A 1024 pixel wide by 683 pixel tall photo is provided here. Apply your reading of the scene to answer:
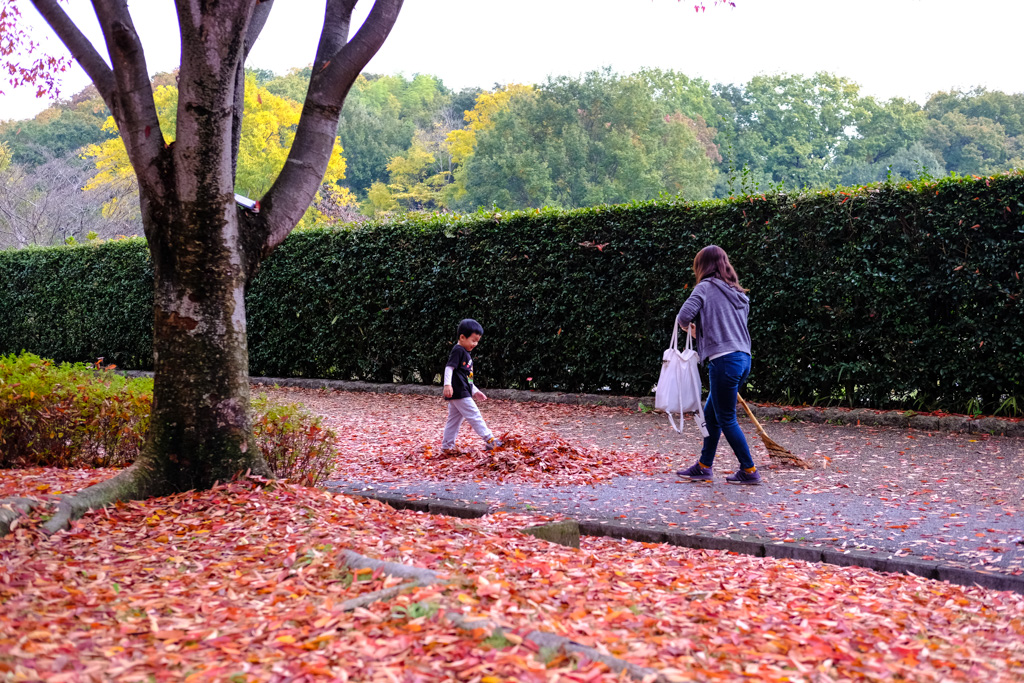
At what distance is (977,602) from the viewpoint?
383 cm

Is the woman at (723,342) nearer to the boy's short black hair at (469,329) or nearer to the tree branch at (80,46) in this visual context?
the boy's short black hair at (469,329)

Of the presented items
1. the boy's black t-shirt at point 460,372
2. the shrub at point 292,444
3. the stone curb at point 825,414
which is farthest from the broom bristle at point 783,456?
the shrub at point 292,444

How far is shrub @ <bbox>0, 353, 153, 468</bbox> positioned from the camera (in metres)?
6.34

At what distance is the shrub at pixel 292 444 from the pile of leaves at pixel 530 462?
131 centimetres

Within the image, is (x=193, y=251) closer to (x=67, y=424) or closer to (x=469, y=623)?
(x=67, y=424)

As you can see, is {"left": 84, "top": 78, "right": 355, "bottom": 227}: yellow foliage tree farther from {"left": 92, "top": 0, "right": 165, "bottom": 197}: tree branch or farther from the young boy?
{"left": 92, "top": 0, "right": 165, "bottom": 197}: tree branch

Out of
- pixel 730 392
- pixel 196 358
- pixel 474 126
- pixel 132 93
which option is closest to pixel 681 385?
pixel 730 392

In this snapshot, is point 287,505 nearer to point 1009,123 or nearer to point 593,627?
point 593,627

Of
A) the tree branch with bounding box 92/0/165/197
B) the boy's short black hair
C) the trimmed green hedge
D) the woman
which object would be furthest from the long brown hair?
the tree branch with bounding box 92/0/165/197

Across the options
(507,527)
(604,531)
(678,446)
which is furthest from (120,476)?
(678,446)

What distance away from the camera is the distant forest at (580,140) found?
5128 cm

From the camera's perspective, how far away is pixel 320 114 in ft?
17.9

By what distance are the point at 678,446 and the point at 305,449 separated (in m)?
4.16

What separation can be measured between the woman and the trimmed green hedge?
12.9 feet
